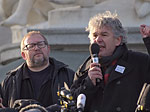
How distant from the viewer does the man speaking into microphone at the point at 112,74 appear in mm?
5535

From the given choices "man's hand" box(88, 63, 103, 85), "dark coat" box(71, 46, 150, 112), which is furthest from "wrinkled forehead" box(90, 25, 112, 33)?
"man's hand" box(88, 63, 103, 85)

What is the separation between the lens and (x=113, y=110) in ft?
18.1

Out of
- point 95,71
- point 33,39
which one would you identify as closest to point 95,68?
point 95,71

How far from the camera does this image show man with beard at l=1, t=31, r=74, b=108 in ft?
21.1

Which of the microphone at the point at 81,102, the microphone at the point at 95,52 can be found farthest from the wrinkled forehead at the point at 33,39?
the microphone at the point at 81,102

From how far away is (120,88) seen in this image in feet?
18.2

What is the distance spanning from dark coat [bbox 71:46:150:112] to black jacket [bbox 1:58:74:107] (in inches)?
31.1

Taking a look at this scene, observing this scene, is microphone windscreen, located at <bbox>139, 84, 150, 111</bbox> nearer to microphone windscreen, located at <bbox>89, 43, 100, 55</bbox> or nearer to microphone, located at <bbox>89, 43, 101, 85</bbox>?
microphone, located at <bbox>89, 43, 101, 85</bbox>

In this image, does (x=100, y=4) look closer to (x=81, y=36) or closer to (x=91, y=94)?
(x=81, y=36)

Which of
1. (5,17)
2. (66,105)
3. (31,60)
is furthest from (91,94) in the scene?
(5,17)

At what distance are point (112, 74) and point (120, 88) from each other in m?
0.12

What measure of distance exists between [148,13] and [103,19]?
15.9 ft

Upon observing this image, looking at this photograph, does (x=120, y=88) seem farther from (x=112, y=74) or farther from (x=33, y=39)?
(x=33, y=39)

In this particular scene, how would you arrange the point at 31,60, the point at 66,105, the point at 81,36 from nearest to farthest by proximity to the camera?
1. the point at 66,105
2. the point at 31,60
3. the point at 81,36
